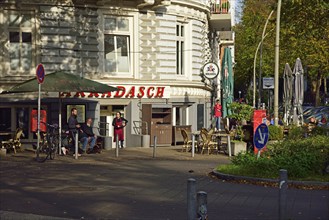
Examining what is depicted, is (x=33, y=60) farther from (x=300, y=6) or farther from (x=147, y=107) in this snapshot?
(x=300, y=6)

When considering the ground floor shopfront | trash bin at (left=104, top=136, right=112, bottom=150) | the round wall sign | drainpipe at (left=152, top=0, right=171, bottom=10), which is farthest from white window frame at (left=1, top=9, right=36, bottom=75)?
the round wall sign

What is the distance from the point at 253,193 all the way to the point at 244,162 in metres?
2.99

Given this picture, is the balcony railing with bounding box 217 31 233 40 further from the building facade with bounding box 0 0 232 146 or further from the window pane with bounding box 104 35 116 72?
the window pane with bounding box 104 35 116 72

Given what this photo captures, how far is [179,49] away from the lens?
29.4 meters

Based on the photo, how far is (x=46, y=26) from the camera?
25.8 metres

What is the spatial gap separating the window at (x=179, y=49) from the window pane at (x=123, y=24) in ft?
8.62

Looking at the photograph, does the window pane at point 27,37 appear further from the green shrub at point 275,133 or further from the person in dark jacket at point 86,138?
the green shrub at point 275,133

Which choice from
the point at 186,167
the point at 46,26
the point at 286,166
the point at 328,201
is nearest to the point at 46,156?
the point at 186,167

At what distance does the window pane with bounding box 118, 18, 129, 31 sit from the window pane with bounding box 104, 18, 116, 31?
26 cm

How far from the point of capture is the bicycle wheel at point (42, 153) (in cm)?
2039

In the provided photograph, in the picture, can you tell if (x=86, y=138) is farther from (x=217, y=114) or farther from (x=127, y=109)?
(x=217, y=114)

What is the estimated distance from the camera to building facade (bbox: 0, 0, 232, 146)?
84.7ft

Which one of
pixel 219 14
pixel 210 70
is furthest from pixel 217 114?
pixel 219 14

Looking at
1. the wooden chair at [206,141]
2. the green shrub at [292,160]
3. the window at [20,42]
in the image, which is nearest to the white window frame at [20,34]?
the window at [20,42]
